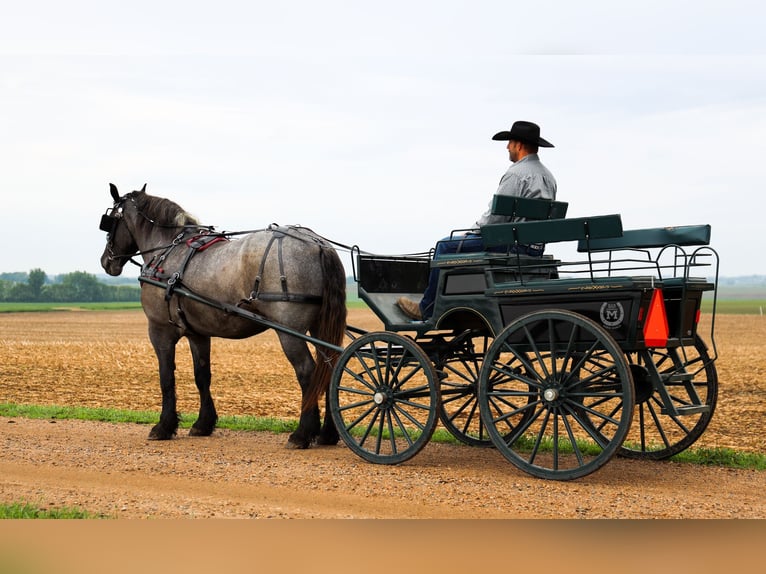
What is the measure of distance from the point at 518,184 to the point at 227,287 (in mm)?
3250

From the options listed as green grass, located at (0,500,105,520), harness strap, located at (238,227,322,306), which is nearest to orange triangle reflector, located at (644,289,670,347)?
harness strap, located at (238,227,322,306)

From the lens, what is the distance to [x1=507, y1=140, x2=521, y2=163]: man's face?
842cm

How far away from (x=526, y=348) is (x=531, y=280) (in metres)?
0.87

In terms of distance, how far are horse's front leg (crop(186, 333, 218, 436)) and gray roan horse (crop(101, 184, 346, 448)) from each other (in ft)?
0.04

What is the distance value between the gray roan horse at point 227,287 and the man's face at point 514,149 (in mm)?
2065

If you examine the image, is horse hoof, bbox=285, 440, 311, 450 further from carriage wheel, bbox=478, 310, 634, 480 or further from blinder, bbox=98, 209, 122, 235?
blinder, bbox=98, 209, 122, 235

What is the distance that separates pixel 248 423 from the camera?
11.2 metres

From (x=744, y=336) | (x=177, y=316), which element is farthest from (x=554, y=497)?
(x=744, y=336)

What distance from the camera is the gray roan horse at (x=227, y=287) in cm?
897

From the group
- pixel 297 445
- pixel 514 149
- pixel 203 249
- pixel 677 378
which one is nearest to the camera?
pixel 677 378

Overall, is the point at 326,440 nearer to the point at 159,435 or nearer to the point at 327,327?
the point at 327,327

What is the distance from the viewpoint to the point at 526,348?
766 centimetres

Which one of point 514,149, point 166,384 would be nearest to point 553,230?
point 514,149

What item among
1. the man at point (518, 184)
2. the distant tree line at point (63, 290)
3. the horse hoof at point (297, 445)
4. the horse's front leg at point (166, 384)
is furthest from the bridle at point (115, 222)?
the distant tree line at point (63, 290)
